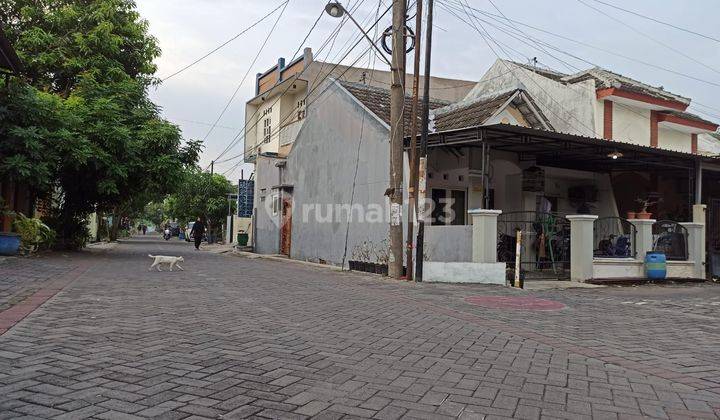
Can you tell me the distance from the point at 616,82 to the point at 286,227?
580 inches

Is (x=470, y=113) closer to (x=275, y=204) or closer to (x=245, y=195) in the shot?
(x=275, y=204)

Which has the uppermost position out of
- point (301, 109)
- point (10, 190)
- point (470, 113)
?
point (301, 109)

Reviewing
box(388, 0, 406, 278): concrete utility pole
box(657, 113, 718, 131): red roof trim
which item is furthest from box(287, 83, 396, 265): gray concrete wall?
box(657, 113, 718, 131): red roof trim

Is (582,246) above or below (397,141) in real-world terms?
below

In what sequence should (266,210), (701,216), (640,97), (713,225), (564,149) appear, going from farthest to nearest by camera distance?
(266,210)
(640,97)
(713,225)
(701,216)
(564,149)

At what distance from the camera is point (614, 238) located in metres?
14.6

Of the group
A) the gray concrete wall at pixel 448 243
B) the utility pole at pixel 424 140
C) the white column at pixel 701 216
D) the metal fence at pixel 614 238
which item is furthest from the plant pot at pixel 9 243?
the white column at pixel 701 216

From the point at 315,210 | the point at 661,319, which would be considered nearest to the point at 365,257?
the point at 315,210

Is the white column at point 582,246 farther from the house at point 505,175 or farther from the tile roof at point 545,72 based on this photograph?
the tile roof at point 545,72

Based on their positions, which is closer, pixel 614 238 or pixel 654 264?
pixel 654 264

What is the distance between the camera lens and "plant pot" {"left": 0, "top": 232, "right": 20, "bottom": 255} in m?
13.9

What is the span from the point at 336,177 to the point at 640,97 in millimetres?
13455

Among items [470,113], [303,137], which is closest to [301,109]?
[303,137]

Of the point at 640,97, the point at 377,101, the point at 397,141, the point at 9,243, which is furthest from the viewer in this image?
the point at 640,97
